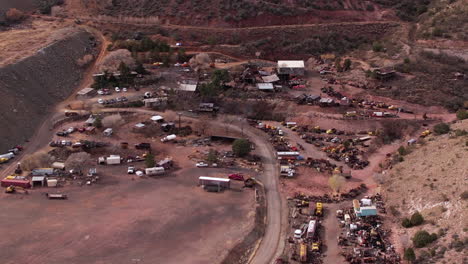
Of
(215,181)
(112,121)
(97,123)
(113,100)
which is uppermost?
(113,100)

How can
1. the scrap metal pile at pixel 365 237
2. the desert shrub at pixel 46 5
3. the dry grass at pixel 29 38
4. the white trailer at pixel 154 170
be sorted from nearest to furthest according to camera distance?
the scrap metal pile at pixel 365 237, the white trailer at pixel 154 170, the dry grass at pixel 29 38, the desert shrub at pixel 46 5

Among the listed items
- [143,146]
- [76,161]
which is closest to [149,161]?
[143,146]

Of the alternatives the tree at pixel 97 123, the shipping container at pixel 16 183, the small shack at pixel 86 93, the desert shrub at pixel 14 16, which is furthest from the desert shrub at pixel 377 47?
the desert shrub at pixel 14 16

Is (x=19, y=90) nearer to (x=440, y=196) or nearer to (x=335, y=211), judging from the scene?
A: (x=335, y=211)

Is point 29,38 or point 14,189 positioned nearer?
point 14,189

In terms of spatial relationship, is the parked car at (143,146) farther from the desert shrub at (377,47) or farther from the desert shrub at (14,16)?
the desert shrub at (14,16)

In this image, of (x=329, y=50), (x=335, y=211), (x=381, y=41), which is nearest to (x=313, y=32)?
(x=329, y=50)

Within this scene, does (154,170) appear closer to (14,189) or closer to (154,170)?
(154,170)

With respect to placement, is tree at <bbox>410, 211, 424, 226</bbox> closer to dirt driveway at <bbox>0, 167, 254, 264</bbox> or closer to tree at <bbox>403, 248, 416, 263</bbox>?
tree at <bbox>403, 248, 416, 263</bbox>
